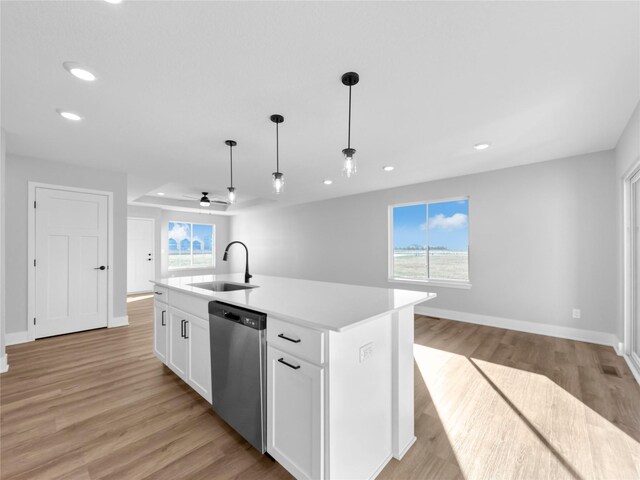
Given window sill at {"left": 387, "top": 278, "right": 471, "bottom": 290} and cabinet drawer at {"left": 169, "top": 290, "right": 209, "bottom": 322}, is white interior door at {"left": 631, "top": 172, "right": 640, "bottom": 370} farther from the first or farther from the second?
cabinet drawer at {"left": 169, "top": 290, "right": 209, "bottom": 322}

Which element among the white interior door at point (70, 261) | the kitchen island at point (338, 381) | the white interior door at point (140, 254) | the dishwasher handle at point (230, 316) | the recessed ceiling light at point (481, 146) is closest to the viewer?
the kitchen island at point (338, 381)

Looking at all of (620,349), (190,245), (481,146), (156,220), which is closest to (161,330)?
(481,146)

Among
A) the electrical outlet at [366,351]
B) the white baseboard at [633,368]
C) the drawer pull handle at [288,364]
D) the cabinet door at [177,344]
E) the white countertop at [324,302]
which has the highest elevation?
the white countertop at [324,302]

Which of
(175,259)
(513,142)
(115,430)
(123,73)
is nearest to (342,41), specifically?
(123,73)

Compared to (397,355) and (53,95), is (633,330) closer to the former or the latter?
(397,355)

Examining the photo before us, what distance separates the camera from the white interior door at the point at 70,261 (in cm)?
378

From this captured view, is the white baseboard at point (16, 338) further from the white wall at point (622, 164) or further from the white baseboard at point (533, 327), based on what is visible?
the white wall at point (622, 164)

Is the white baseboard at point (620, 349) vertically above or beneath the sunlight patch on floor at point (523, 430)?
above

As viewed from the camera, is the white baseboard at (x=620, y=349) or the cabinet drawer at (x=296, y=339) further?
the white baseboard at (x=620, y=349)

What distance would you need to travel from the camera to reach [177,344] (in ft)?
7.95

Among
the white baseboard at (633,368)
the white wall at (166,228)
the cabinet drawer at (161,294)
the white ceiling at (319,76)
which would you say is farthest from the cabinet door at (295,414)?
the white wall at (166,228)

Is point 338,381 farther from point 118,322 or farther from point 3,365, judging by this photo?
point 118,322

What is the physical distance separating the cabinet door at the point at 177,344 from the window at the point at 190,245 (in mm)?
6552

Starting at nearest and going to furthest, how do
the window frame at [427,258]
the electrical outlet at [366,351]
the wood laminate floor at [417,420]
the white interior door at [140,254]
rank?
the electrical outlet at [366,351]
the wood laminate floor at [417,420]
the window frame at [427,258]
the white interior door at [140,254]
